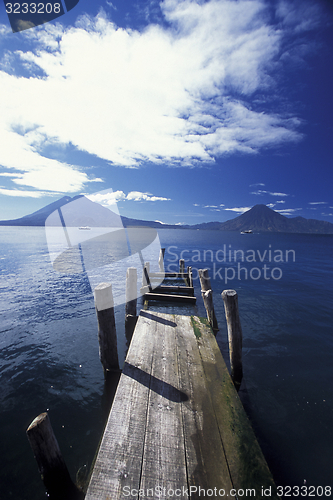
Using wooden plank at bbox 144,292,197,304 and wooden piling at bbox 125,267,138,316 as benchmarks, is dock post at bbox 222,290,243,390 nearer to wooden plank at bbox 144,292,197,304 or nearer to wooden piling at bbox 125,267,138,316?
wooden piling at bbox 125,267,138,316

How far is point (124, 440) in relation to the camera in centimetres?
340

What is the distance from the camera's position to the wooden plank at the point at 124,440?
2.84 metres

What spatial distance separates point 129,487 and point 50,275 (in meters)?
22.6

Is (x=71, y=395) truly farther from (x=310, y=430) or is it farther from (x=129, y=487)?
(x=310, y=430)

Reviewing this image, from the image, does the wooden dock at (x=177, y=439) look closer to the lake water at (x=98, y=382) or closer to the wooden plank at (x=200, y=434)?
the wooden plank at (x=200, y=434)

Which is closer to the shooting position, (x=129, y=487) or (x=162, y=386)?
(x=129, y=487)

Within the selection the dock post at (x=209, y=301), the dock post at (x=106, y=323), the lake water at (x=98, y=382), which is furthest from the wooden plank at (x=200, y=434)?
the dock post at (x=209, y=301)

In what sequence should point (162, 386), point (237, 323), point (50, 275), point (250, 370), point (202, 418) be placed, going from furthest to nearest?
1. point (50, 275)
2. point (250, 370)
3. point (237, 323)
4. point (162, 386)
5. point (202, 418)

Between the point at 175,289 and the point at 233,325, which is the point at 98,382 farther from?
the point at 175,289

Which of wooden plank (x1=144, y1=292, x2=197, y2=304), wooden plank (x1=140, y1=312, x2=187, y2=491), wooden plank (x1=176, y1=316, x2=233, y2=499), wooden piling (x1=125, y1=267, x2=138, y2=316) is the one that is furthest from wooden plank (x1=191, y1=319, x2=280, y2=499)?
wooden plank (x1=144, y1=292, x2=197, y2=304)

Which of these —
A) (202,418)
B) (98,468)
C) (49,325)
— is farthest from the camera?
(49,325)

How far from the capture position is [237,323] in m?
5.99

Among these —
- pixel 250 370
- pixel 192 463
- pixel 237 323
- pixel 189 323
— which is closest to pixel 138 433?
pixel 192 463

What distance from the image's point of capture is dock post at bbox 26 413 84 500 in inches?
117
